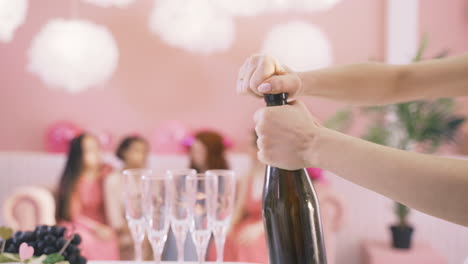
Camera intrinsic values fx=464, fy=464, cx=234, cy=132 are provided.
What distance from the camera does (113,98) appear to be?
4.45 m

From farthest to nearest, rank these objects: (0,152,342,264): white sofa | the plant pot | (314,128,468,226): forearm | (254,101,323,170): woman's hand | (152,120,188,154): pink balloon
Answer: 1. (152,120,188,154): pink balloon
2. the plant pot
3. (0,152,342,264): white sofa
4. (254,101,323,170): woman's hand
5. (314,128,468,226): forearm

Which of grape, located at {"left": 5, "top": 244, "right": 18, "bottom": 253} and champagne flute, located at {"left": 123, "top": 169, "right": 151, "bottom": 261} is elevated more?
champagne flute, located at {"left": 123, "top": 169, "right": 151, "bottom": 261}

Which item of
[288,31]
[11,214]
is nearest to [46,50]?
[11,214]

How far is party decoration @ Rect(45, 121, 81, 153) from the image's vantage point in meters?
4.07

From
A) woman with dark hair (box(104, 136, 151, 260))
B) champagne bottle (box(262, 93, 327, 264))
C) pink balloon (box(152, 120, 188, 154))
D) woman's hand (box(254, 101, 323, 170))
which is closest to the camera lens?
woman's hand (box(254, 101, 323, 170))

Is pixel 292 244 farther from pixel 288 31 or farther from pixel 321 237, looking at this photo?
pixel 288 31

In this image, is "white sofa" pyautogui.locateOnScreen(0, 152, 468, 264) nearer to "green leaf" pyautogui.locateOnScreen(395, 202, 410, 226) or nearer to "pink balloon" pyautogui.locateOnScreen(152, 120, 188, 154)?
"green leaf" pyautogui.locateOnScreen(395, 202, 410, 226)

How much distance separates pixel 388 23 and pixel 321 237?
3.72 metres

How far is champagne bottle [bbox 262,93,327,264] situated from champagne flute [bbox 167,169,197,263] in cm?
16

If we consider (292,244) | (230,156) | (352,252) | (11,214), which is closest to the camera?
(292,244)

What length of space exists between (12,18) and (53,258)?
399 cm

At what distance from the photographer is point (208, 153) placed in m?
3.41

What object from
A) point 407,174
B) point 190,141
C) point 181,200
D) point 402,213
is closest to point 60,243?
point 181,200

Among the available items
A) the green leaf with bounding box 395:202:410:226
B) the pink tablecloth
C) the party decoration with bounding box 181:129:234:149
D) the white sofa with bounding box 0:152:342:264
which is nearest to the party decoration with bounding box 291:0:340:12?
the party decoration with bounding box 181:129:234:149
